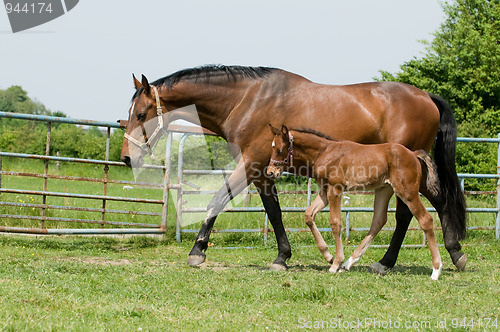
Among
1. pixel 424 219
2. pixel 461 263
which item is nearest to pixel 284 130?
pixel 424 219

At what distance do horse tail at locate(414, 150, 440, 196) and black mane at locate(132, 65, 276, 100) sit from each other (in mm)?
1947

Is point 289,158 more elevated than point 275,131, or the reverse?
point 275,131

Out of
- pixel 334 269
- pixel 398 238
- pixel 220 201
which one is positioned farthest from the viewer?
pixel 398 238

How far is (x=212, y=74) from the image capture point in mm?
6367

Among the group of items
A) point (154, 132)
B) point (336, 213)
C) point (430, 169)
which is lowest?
point (336, 213)

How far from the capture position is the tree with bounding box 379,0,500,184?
2627cm

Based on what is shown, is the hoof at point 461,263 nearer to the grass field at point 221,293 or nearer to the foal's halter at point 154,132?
the grass field at point 221,293

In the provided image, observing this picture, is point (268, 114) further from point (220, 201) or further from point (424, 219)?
point (424, 219)

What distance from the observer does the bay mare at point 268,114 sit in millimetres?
6109

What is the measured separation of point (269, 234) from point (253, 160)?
9.37 feet

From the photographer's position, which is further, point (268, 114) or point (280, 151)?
point (268, 114)

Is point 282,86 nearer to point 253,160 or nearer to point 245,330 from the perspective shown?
point 253,160

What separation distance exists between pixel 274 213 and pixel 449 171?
7.22 ft

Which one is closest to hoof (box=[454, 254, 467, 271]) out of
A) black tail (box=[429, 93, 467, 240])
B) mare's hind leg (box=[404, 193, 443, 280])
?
black tail (box=[429, 93, 467, 240])
